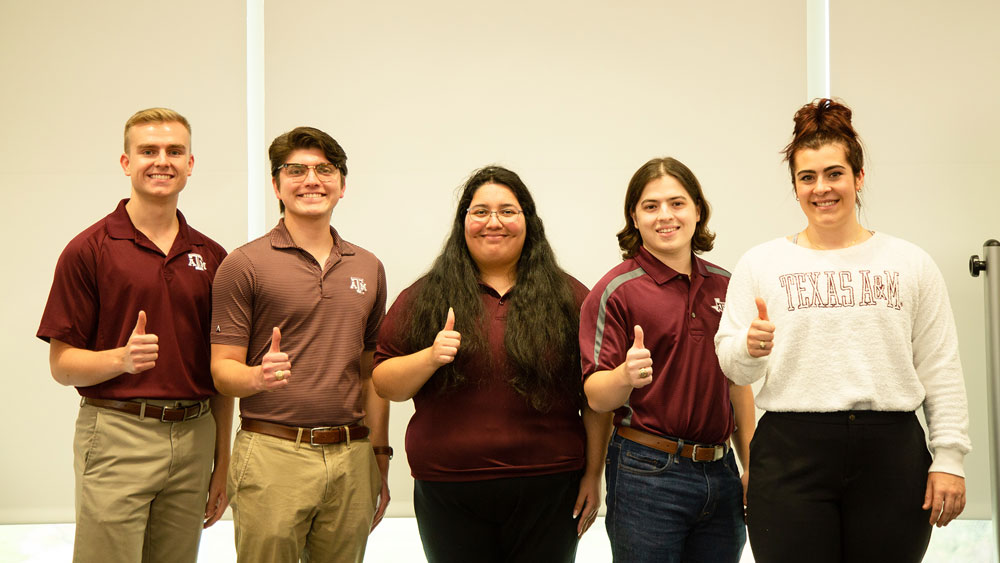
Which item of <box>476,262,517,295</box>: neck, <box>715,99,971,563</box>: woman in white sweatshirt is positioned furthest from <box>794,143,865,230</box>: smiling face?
<box>476,262,517,295</box>: neck

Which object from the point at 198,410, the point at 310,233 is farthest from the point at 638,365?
the point at 198,410

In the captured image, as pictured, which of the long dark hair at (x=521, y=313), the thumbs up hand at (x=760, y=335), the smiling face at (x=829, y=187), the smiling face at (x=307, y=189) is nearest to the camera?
the thumbs up hand at (x=760, y=335)

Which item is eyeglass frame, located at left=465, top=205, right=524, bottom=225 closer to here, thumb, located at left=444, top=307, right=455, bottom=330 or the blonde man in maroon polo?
thumb, located at left=444, top=307, right=455, bottom=330

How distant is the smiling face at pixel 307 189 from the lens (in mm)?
2346

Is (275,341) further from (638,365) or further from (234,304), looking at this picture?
(638,365)

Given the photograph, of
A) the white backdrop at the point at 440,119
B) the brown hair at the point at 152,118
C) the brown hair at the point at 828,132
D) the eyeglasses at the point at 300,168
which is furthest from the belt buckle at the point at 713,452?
the brown hair at the point at 152,118

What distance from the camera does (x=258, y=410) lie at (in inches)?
88.3

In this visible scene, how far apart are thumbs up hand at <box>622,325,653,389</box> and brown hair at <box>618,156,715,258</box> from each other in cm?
39

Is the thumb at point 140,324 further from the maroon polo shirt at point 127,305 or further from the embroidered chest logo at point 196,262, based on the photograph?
the embroidered chest logo at point 196,262

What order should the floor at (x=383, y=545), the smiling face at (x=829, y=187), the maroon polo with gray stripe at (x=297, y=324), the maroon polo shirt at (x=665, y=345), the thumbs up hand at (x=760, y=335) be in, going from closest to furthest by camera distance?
the thumbs up hand at (x=760, y=335) → the smiling face at (x=829, y=187) → the maroon polo shirt at (x=665, y=345) → the maroon polo with gray stripe at (x=297, y=324) → the floor at (x=383, y=545)

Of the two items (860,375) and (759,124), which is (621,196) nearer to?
(759,124)

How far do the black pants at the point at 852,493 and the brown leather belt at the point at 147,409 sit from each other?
5.29 feet

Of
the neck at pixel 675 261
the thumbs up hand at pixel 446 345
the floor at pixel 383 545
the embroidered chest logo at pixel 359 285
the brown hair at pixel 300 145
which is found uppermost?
the brown hair at pixel 300 145

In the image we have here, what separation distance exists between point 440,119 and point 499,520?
6.31 feet
